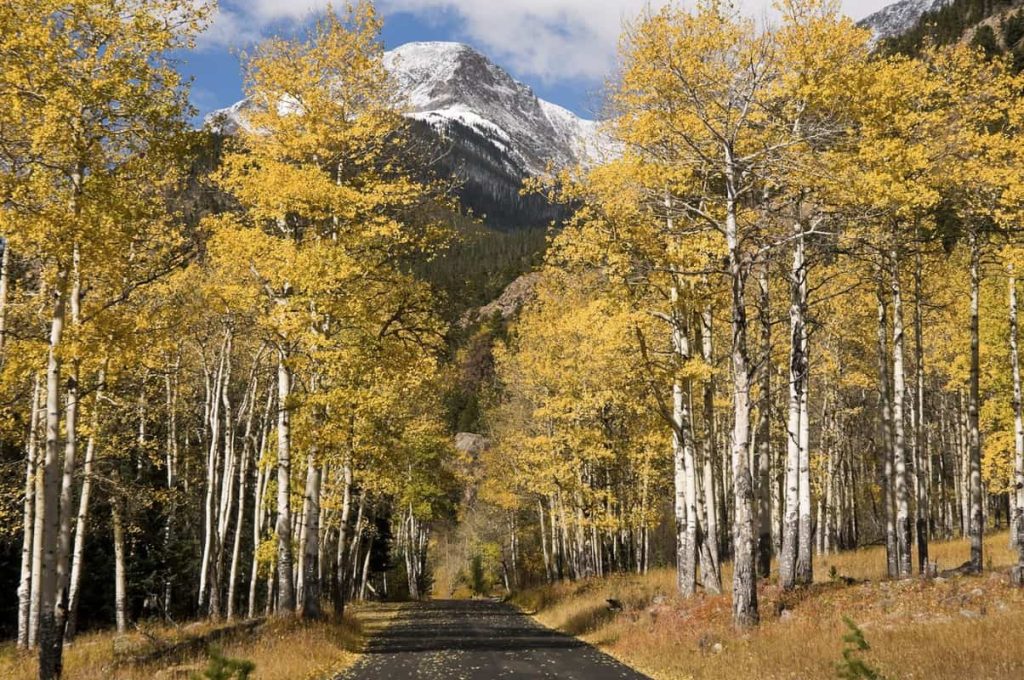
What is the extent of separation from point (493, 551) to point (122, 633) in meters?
47.3

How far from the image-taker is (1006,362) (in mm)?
31391

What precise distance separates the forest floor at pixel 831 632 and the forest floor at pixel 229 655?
5598mm

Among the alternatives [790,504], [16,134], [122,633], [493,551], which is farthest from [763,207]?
[493,551]

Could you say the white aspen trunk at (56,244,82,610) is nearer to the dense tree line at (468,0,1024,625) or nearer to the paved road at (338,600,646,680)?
the paved road at (338,600,646,680)

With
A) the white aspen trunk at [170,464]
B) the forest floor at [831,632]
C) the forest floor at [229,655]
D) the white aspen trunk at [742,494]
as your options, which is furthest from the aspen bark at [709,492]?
the white aspen trunk at [170,464]

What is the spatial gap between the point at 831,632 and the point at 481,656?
6.93 m

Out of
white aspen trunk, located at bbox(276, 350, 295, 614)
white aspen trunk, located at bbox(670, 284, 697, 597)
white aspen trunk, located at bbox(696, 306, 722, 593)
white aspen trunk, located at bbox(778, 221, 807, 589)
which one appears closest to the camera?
white aspen trunk, located at bbox(276, 350, 295, 614)

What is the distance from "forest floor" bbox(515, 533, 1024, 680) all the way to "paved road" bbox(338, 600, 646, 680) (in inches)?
31.7

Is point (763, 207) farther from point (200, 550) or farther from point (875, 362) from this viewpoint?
point (200, 550)

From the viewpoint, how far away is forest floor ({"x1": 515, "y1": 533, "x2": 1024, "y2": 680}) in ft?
31.9

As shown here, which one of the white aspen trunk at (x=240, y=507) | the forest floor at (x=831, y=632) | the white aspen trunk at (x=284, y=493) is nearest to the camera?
the forest floor at (x=831, y=632)

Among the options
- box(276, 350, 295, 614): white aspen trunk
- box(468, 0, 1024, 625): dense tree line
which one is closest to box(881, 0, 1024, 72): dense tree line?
box(468, 0, 1024, 625): dense tree line

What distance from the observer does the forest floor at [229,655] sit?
1245 cm

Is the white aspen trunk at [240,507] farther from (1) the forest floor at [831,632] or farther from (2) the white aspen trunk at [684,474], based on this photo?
(2) the white aspen trunk at [684,474]
